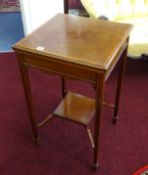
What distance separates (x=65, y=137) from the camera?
1638 millimetres

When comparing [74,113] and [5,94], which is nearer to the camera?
[74,113]

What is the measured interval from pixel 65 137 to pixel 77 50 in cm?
75

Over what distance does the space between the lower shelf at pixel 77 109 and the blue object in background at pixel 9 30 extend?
129cm

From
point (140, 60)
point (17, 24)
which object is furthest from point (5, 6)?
point (140, 60)

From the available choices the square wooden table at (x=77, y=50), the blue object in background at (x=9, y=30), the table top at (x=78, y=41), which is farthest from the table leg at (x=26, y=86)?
the blue object in background at (x=9, y=30)

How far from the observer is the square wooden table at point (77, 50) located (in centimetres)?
105

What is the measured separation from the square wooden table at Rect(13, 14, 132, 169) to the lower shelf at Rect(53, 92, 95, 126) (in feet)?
0.17

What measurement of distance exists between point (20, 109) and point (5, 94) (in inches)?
9.8

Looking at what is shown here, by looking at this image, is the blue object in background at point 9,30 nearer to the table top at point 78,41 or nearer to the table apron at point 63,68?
the table top at point 78,41

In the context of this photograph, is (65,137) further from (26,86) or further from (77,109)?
(26,86)

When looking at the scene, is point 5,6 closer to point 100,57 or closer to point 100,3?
point 100,3

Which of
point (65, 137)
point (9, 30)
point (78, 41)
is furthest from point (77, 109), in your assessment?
point (9, 30)

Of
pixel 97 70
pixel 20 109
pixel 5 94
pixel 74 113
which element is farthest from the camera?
pixel 5 94

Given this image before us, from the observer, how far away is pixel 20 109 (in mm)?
1855
